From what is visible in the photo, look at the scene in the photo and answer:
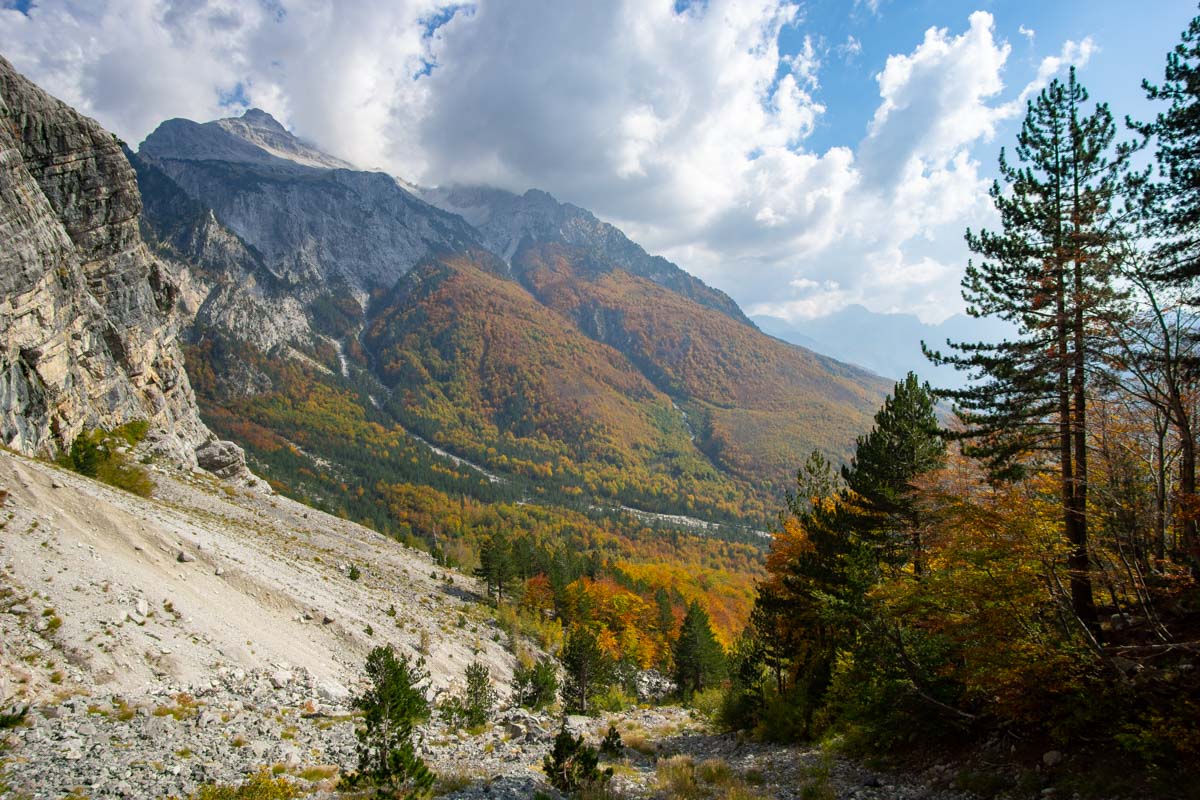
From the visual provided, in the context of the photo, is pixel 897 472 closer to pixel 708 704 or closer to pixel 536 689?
pixel 536 689

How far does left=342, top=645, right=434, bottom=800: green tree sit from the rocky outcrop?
4782 cm

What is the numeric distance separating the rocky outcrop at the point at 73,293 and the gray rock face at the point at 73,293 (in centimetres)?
13

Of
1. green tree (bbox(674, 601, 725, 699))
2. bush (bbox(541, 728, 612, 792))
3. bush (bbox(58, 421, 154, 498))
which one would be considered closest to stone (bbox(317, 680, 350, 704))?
bush (bbox(541, 728, 612, 792))

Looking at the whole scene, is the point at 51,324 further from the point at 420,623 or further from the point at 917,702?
the point at 917,702

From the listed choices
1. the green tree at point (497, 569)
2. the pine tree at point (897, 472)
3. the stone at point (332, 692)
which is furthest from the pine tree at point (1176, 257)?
the green tree at point (497, 569)

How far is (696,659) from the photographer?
47.2 metres

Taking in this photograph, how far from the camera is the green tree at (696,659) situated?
1854 inches

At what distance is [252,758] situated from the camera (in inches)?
492

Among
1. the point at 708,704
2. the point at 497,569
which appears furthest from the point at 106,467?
the point at 708,704

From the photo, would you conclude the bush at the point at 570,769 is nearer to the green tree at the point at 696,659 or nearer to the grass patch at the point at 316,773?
the grass patch at the point at 316,773

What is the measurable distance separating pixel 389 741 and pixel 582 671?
23.4 metres

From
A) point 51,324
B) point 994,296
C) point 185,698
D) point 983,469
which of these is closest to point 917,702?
point 983,469

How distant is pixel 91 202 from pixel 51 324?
70.9ft

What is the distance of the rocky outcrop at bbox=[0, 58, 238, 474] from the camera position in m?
47.5
